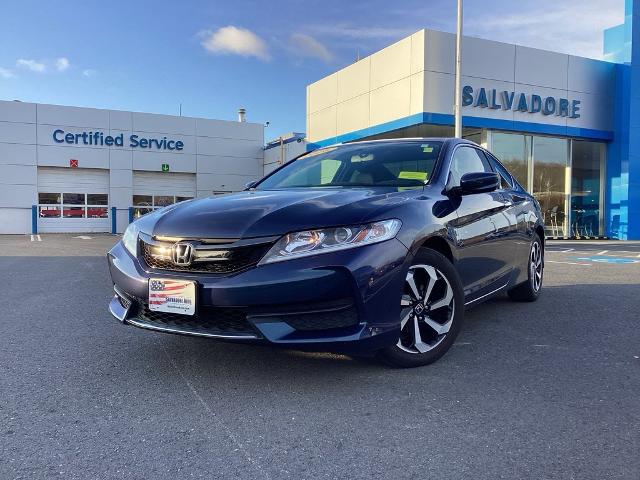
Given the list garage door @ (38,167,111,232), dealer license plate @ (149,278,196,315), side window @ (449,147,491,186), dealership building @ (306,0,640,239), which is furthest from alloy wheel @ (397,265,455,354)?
garage door @ (38,167,111,232)

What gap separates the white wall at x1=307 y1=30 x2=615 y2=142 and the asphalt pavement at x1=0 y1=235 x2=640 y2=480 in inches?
523

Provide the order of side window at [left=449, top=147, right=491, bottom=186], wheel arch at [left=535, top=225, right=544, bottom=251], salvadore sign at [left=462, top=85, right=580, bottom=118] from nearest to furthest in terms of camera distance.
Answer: side window at [left=449, top=147, right=491, bottom=186] → wheel arch at [left=535, top=225, right=544, bottom=251] → salvadore sign at [left=462, top=85, right=580, bottom=118]

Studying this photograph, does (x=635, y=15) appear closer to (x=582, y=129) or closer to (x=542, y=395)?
(x=582, y=129)

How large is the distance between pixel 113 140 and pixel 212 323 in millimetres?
27507

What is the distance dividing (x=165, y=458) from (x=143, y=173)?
2868 cm

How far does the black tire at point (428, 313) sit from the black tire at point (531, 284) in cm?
221

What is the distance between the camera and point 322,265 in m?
2.62

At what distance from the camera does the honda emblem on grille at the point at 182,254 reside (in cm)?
279

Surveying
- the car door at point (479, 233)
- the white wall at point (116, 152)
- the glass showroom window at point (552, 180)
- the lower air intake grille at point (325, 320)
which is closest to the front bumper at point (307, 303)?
the lower air intake grille at point (325, 320)

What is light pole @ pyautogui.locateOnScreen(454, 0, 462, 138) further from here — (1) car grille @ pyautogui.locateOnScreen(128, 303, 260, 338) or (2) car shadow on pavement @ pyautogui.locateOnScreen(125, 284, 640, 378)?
Result: (1) car grille @ pyautogui.locateOnScreen(128, 303, 260, 338)

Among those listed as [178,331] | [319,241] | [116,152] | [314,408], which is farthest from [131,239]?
[116,152]

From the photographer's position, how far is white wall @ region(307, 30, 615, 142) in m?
16.3

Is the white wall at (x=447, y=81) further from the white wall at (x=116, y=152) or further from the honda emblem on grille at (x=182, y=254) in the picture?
the honda emblem on grille at (x=182, y=254)

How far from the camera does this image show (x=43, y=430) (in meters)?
2.39
